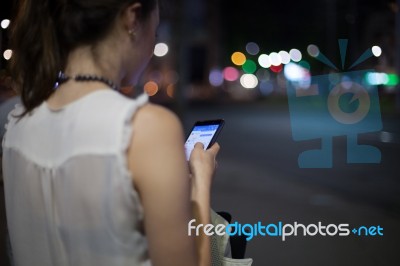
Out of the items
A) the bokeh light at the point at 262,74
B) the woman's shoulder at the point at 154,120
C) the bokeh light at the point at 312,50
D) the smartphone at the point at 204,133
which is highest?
the bokeh light at the point at 312,50

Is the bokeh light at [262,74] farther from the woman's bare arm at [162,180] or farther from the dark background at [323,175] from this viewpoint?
the woman's bare arm at [162,180]

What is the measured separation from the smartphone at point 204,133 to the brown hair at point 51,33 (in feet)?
1.34

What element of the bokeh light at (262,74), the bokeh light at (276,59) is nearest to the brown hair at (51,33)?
the bokeh light at (276,59)

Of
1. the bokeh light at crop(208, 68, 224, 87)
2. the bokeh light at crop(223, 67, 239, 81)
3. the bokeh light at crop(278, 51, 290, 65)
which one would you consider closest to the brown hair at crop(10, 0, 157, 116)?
the bokeh light at crop(278, 51, 290, 65)

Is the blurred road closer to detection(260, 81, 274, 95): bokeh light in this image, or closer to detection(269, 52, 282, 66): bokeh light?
detection(269, 52, 282, 66): bokeh light

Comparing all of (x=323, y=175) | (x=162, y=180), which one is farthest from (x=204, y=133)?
(x=323, y=175)

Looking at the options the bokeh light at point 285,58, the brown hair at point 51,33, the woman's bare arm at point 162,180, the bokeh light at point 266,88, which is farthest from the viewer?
the bokeh light at point 266,88

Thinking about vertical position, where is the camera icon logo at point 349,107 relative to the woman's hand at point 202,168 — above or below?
below

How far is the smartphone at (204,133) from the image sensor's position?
1.32 metres

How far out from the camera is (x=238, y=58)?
39938 mm

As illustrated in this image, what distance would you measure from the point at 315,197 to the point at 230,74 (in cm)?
3838

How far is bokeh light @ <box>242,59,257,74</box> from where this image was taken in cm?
4291

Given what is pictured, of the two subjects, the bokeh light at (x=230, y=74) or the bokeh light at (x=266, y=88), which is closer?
the bokeh light at (x=266, y=88)

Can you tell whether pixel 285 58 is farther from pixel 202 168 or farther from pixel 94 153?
pixel 94 153
